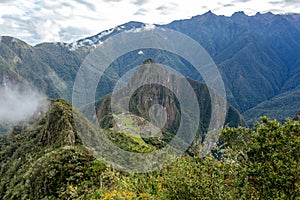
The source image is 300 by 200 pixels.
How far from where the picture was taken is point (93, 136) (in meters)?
54.5

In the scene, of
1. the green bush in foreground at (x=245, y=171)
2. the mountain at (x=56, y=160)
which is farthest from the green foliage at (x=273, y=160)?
the mountain at (x=56, y=160)

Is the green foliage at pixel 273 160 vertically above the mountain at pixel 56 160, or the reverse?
the green foliage at pixel 273 160

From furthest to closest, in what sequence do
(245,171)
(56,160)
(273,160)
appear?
(56,160) < (245,171) < (273,160)

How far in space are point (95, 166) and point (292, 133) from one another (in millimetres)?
18489

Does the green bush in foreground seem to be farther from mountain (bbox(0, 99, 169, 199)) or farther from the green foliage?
mountain (bbox(0, 99, 169, 199))

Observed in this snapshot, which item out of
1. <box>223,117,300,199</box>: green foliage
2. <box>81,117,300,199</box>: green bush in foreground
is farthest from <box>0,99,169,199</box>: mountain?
<box>223,117,300,199</box>: green foliage

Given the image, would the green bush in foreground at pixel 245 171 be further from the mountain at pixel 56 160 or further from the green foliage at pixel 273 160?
the mountain at pixel 56 160

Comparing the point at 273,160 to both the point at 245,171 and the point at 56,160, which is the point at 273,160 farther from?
the point at 56,160

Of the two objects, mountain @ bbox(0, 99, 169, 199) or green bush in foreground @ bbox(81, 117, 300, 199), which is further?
mountain @ bbox(0, 99, 169, 199)

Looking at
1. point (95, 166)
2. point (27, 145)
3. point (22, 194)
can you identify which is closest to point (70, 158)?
point (95, 166)

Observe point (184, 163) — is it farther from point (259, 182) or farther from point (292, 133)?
point (292, 133)

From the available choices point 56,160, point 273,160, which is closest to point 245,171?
point 273,160

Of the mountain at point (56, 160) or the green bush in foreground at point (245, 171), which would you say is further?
the mountain at point (56, 160)

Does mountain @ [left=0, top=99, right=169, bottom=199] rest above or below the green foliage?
below
